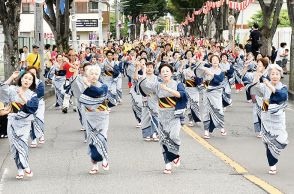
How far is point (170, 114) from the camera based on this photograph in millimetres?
10336

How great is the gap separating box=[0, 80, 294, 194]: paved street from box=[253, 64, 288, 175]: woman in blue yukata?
0.31m

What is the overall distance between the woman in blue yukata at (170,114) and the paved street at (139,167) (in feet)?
0.96

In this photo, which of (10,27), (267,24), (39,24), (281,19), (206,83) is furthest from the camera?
(281,19)

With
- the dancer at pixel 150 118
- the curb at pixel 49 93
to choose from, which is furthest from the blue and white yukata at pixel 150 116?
the curb at pixel 49 93

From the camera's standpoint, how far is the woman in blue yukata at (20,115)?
32.6 ft

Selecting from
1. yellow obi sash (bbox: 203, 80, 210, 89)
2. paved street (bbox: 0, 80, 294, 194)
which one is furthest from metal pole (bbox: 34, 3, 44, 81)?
yellow obi sash (bbox: 203, 80, 210, 89)

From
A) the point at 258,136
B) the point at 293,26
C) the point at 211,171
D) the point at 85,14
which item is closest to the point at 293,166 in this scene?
the point at 211,171

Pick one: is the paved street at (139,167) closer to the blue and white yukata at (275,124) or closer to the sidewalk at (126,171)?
the sidewalk at (126,171)

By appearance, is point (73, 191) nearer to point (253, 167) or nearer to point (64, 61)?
point (253, 167)

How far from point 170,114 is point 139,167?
3.41 feet

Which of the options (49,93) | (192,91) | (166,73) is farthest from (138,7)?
(166,73)

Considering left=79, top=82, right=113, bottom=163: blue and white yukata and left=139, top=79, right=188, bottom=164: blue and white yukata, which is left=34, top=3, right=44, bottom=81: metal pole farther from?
left=139, top=79, right=188, bottom=164: blue and white yukata

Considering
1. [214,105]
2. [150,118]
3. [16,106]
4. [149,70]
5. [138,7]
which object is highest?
[138,7]

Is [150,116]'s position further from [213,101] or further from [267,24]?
[267,24]
